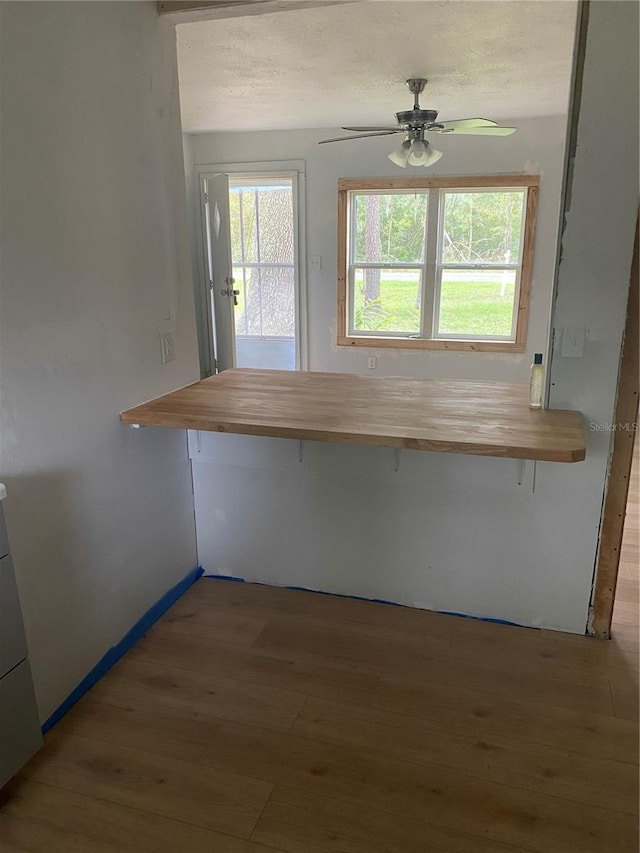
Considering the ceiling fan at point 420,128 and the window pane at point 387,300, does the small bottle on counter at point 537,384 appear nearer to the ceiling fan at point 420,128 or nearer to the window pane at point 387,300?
the ceiling fan at point 420,128

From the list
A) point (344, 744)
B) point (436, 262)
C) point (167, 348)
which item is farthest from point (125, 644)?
point (436, 262)

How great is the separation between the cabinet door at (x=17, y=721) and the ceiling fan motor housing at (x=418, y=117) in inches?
124

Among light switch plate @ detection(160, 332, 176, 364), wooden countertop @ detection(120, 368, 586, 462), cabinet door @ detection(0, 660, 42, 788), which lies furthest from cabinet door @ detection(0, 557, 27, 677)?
light switch plate @ detection(160, 332, 176, 364)

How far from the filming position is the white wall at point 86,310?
5.21ft

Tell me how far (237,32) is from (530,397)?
199 cm

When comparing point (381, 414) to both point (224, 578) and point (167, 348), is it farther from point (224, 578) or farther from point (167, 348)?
point (224, 578)

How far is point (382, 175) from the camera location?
15.6ft

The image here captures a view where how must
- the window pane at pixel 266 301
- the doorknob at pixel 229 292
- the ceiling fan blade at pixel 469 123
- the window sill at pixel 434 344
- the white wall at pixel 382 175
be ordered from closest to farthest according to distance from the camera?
the ceiling fan blade at pixel 469 123
the white wall at pixel 382 175
the window sill at pixel 434 344
the doorknob at pixel 229 292
the window pane at pixel 266 301

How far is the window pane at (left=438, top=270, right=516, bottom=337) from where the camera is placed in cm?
486

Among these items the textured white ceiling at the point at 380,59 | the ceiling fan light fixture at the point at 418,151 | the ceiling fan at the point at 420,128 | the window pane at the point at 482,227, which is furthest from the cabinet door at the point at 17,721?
the window pane at the point at 482,227

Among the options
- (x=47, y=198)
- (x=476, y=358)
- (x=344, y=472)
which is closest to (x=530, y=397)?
(x=344, y=472)

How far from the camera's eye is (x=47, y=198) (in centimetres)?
165

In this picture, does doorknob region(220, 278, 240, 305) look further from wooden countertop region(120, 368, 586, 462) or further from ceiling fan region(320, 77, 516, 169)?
wooden countertop region(120, 368, 586, 462)

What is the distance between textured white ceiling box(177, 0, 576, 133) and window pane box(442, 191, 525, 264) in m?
0.69
